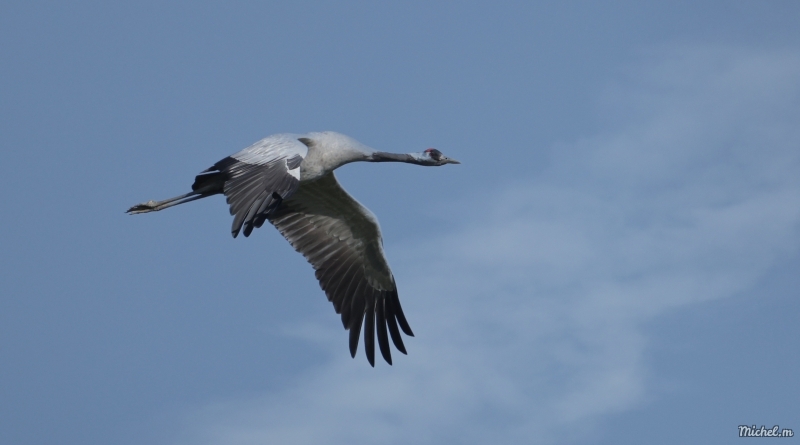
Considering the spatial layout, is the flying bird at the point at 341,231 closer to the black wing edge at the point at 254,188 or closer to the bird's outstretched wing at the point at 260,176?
the bird's outstretched wing at the point at 260,176

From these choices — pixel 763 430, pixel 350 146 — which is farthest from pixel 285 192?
pixel 763 430

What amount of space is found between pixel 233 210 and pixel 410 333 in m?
5.15

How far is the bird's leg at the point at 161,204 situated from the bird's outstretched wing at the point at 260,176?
1.41m

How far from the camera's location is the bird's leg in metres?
18.0

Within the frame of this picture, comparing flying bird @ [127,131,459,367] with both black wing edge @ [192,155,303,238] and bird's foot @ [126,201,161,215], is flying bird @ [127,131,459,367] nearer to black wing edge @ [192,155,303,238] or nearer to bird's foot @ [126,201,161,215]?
bird's foot @ [126,201,161,215]

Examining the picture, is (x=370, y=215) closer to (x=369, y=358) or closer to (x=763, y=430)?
(x=369, y=358)

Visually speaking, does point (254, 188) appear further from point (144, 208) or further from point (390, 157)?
point (144, 208)

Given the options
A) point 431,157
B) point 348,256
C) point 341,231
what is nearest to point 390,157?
point 431,157

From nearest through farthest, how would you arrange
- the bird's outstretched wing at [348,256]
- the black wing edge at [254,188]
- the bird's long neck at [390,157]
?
the black wing edge at [254,188] < the bird's long neck at [390,157] < the bird's outstretched wing at [348,256]

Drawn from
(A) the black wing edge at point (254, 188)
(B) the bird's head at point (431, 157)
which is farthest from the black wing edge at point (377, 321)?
(A) the black wing edge at point (254, 188)

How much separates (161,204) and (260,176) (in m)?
3.87

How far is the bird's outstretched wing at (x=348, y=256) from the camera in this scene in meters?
18.5

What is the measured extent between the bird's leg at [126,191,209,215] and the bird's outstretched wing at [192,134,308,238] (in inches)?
55.4

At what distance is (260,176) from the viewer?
15.2 metres
